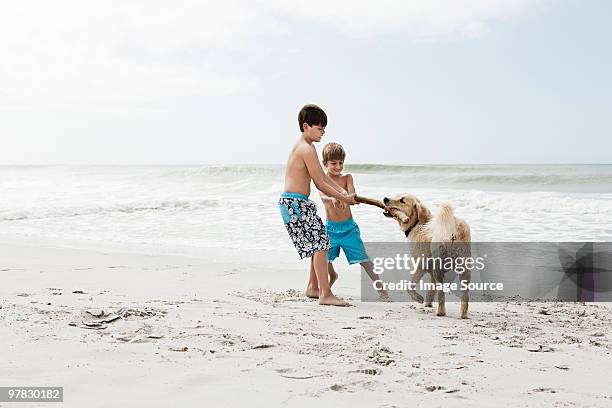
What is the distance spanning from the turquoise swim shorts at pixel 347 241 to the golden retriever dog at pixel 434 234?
1.90ft

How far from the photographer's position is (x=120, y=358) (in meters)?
2.90

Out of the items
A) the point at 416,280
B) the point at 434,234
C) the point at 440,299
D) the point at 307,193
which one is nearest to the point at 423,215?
the point at 434,234

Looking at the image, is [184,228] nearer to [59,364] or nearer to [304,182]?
[304,182]

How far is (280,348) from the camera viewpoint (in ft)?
10.5

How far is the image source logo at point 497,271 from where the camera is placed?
4309 mm

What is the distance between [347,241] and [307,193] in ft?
2.12

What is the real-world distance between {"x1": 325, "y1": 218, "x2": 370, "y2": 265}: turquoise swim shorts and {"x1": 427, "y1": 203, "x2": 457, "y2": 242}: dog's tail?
3.38ft

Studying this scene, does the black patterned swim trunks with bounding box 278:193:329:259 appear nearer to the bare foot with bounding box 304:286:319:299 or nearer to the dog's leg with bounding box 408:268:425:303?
the bare foot with bounding box 304:286:319:299

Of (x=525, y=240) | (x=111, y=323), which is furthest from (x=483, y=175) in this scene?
(x=111, y=323)

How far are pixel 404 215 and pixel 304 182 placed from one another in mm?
871

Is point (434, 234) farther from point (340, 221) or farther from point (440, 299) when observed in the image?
point (340, 221)

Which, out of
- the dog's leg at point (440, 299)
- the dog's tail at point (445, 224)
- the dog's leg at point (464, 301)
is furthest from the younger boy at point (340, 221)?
the dog's tail at point (445, 224)

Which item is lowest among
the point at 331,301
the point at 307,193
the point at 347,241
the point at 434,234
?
the point at 331,301

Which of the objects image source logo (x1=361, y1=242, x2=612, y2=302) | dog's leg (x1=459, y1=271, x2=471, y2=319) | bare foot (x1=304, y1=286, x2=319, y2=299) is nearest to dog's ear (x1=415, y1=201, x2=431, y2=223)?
image source logo (x1=361, y1=242, x2=612, y2=302)
